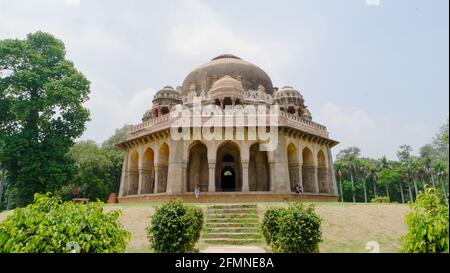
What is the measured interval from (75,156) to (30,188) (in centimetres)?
1233

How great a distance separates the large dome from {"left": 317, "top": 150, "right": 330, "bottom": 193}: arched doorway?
747 cm

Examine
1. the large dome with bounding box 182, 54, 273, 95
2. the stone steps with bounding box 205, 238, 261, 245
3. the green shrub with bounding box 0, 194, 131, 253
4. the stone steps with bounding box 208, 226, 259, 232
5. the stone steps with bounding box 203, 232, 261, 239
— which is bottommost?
the stone steps with bounding box 205, 238, 261, 245

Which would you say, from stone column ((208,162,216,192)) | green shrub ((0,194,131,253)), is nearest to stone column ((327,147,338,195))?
stone column ((208,162,216,192))

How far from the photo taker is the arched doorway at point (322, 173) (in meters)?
22.7

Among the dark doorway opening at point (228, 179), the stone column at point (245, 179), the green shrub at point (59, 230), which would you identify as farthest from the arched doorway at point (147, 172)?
the green shrub at point (59, 230)

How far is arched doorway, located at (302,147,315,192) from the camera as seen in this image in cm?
2152

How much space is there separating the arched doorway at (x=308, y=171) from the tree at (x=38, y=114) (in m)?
15.8

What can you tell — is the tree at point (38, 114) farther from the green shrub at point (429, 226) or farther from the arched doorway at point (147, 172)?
the green shrub at point (429, 226)

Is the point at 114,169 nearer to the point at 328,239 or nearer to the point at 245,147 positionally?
the point at 245,147

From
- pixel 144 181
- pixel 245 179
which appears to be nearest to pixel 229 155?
pixel 245 179

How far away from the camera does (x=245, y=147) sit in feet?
61.0

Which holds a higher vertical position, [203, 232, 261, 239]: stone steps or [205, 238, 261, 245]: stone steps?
[203, 232, 261, 239]: stone steps

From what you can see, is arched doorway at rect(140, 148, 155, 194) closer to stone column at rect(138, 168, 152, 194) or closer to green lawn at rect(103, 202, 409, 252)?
stone column at rect(138, 168, 152, 194)
